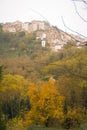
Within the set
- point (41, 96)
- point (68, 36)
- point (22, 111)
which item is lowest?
point (22, 111)

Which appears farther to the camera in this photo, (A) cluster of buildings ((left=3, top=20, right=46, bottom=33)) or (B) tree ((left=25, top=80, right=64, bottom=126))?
(A) cluster of buildings ((left=3, top=20, right=46, bottom=33))

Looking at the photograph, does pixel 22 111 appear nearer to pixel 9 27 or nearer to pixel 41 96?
pixel 41 96

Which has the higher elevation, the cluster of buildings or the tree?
the cluster of buildings

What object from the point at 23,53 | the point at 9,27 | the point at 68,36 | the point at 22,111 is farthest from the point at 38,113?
the point at 9,27

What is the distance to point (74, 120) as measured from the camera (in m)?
28.1

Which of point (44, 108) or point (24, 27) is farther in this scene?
point (24, 27)

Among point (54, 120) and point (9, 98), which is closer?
point (54, 120)

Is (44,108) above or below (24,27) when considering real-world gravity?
below

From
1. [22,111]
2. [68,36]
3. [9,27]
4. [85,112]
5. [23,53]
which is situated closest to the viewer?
[68,36]

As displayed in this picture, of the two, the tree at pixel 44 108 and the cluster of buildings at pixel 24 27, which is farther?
the cluster of buildings at pixel 24 27

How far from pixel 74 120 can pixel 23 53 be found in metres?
52.4

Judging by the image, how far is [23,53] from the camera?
79.6 m

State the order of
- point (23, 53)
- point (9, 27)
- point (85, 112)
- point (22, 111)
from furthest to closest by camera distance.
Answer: point (9, 27) → point (23, 53) → point (22, 111) → point (85, 112)

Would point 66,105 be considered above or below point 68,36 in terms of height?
below
